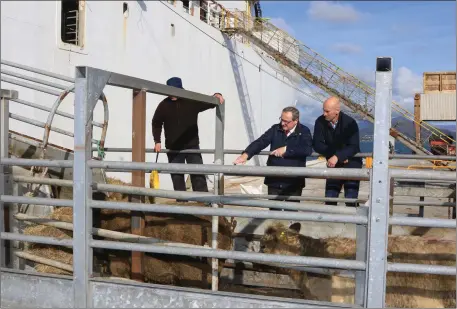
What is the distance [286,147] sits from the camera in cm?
521

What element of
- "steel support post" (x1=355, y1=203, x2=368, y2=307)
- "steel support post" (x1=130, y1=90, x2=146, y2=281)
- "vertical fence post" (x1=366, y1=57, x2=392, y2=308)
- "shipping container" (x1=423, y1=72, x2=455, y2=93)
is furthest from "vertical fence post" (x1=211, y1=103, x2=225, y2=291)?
"shipping container" (x1=423, y1=72, x2=455, y2=93)

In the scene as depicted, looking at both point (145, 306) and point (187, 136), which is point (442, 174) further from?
point (187, 136)

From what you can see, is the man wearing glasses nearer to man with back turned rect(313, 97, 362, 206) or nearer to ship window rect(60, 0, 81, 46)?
man with back turned rect(313, 97, 362, 206)

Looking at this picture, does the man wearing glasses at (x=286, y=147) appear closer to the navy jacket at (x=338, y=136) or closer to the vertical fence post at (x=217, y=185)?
the navy jacket at (x=338, y=136)

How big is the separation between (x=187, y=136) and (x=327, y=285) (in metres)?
2.84

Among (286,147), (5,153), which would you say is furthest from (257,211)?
(5,153)

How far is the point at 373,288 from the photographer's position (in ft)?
9.42

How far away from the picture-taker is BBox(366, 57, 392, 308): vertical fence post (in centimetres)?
277

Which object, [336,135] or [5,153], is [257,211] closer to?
[336,135]

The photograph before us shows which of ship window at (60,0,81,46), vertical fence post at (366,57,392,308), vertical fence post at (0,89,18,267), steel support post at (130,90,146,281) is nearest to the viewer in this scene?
vertical fence post at (366,57,392,308)

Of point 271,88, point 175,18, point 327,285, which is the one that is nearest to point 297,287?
point 327,285

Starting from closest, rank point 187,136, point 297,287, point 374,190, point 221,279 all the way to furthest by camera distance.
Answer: point 374,190
point 297,287
point 221,279
point 187,136

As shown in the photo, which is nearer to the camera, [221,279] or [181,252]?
[181,252]

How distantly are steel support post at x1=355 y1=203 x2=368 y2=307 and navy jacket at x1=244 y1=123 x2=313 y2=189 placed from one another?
2.20 metres
